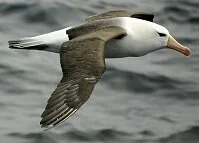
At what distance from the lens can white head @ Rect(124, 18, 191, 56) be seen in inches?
375

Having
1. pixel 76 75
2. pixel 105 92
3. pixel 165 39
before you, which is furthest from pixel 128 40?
pixel 105 92

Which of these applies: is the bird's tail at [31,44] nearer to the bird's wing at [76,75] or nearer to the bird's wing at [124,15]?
the bird's wing at [76,75]

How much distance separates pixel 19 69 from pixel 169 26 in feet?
11.5

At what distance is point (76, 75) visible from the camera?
27.6ft

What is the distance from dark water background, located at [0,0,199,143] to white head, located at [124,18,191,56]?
1126 millimetres

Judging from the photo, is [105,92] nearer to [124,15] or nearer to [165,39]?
[124,15]

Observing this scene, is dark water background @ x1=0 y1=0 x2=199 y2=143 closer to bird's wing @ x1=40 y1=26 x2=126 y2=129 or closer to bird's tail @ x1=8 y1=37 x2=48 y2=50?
bird's tail @ x1=8 y1=37 x2=48 y2=50

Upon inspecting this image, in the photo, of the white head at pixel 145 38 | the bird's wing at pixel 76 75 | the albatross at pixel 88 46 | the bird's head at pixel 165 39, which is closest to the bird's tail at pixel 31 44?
the albatross at pixel 88 46

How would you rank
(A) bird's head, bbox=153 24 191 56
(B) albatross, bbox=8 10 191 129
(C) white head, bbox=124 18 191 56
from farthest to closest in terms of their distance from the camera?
(A) bird's head, bbox=153 24 191 56 < (C) white head, bbox=124 18 191 56 < (B) albatross, bbox=8 10 191 129

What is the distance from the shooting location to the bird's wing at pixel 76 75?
7.95 m

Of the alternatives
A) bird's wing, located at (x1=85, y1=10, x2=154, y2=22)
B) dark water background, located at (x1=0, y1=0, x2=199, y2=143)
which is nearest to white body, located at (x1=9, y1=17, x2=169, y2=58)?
A: bird's wing, located at (x1=85, y1=10, x2=154, y2=22)

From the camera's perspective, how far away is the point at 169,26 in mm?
13609

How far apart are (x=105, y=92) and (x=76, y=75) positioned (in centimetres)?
264

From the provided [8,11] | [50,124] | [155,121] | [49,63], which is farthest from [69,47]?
[8,11]
